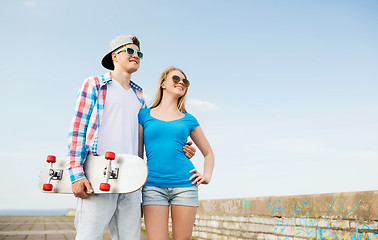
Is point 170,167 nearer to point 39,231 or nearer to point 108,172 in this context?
point 108,172

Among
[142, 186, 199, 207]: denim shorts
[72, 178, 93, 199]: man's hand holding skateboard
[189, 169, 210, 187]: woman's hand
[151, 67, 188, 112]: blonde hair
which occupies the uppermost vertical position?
[151, 67, 188, 112]: blonde hair

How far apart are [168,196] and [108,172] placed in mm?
537

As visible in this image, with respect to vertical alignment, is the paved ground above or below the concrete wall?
below

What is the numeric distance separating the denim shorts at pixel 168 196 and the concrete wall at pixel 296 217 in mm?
2835

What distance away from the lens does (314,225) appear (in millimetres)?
5059

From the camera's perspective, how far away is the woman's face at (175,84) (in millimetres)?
2961

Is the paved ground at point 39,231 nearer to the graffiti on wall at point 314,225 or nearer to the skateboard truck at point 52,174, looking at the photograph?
the graffiti on wall at point 314,225

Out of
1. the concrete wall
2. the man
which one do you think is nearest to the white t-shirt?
the man

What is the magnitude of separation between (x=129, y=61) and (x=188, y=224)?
4.41 feet

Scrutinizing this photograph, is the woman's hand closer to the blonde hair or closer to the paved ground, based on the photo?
the blonde hair

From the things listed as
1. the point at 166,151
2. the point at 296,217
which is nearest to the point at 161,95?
the point at 166,151

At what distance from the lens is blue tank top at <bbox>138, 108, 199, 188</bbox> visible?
102 inches

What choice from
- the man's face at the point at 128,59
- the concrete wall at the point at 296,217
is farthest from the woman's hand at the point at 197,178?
the concrete wall at the point at 296,217

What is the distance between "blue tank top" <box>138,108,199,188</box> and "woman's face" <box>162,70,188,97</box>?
0.86 ft
